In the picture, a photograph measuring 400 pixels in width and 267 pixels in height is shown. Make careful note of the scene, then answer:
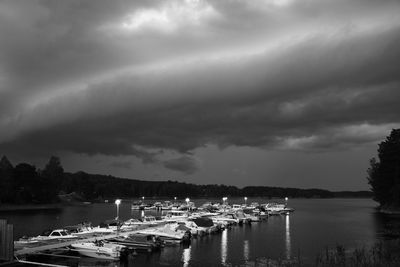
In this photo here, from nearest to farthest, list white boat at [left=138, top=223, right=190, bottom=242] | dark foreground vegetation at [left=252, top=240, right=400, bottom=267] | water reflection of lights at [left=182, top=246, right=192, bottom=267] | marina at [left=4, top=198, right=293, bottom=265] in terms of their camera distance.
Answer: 1. dark foreground vegetation at [left=252, top=240, right=400, bottom=267]
2. marina at [left=4, top=198, right=293, bottom=265]
3. water reflection of lights at [left=182, top=246, right=192, bottom=267]
4. white boat at [left=138, top=223, right=190, bottom=242]

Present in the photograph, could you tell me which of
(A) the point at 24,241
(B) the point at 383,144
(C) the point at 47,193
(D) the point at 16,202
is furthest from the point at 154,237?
(C) the point at 47,193

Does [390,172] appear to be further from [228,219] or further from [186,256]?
[186,256]

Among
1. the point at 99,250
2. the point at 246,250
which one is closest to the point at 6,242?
the point at 99,250

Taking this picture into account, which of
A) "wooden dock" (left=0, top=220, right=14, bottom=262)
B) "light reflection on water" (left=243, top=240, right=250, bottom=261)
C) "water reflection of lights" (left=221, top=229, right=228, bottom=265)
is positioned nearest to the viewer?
"wooden dock" (left=0, top=220, right=14, bottom=262)

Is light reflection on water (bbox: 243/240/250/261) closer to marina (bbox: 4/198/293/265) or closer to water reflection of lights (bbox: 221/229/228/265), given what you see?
water reflection of lights (bbox: 221/229/228/265)

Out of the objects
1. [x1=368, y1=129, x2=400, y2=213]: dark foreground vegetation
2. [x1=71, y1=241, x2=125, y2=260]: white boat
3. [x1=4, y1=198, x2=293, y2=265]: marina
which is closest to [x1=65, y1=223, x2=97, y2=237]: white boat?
[x1=4, y1=198, x2=293, y2=265]: marina

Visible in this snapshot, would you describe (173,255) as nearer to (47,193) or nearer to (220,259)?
(220,259)

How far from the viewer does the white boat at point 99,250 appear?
47.2 m

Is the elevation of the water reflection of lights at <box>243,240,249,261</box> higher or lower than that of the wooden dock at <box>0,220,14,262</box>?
lower

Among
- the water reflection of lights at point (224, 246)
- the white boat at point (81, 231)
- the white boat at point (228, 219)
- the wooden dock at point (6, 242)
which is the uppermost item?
the wooden dock at point (6, 242)

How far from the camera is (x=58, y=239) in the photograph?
176 feet

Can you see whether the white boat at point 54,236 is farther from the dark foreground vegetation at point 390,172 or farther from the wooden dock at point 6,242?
the dark foreground vegetation at point 390,172

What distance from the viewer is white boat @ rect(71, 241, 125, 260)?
155 ft

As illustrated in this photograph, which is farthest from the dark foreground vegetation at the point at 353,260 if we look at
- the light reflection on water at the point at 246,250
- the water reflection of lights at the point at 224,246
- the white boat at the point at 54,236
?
the white boat at the point at 54,236
